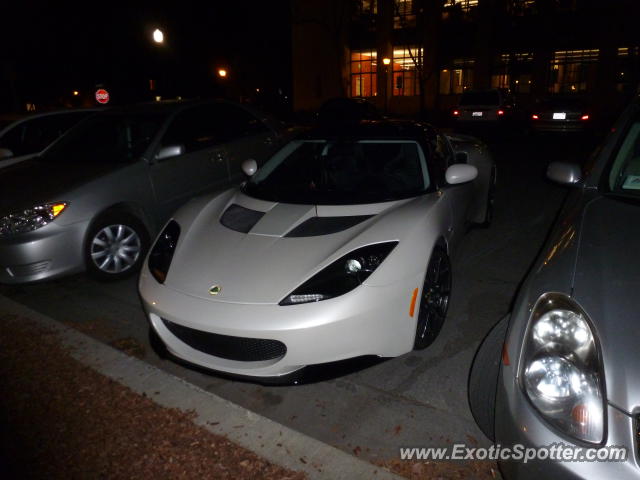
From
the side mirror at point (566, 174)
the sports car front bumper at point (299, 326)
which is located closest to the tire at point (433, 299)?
the sports car front bumper at point (299, 326)

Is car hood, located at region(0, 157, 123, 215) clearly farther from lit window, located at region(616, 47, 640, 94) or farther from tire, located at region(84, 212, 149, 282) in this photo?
lit window, located at region(616, 47, 640, 94)

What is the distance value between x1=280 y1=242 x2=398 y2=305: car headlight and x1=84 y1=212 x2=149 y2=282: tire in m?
2.71

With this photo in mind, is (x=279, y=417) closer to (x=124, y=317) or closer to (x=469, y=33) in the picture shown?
(x=124, y=317)

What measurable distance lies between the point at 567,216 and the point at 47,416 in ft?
10.4

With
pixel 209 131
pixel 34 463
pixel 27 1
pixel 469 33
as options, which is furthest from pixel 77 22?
pixel 34 463

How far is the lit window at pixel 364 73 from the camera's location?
34.3 m

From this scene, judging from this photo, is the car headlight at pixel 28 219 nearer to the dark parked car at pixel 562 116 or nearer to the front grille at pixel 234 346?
the front grille at pixel 234 346

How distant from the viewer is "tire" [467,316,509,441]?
95.9 inches

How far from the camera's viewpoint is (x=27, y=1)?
24797 mm

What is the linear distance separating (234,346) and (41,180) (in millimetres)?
3165

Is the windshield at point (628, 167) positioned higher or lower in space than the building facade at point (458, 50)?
lower

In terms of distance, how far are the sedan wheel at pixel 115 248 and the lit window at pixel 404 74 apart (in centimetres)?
3038

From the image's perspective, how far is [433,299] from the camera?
3.42 metres

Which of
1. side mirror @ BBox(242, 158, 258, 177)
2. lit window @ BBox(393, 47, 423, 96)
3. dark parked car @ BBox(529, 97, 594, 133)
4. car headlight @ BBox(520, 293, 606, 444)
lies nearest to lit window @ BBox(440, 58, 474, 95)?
lit window @ BBox(393, 47, 423, 96)
